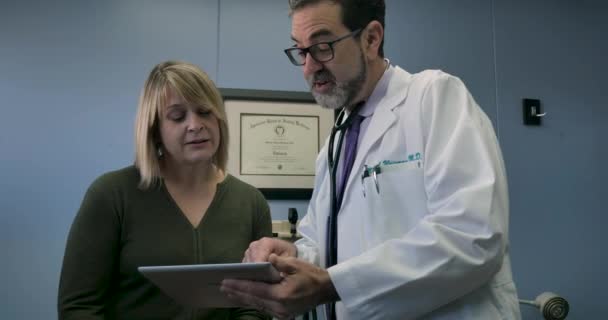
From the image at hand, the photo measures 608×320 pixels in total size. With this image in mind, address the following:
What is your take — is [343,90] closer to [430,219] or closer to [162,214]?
[430,219]

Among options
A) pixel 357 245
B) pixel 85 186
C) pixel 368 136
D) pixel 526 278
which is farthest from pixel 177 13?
pixel 526 278

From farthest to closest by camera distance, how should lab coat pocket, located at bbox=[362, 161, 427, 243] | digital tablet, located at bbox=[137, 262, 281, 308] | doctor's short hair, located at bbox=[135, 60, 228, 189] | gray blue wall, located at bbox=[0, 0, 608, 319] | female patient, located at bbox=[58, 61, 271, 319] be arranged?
gray blue wall, located at bbox=[0, 0, 608, 319], doctor's short hair, located at bbox=[135, 60, 228, 189], female patient, located at bbox=[58, 61, 271, 319], lab coat pocket, located at bbox=[362, 161, 427, 243], digital tablet, located at bbox=[137, 262, 281, 308]

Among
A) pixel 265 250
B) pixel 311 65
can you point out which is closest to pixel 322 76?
pixel 311 65

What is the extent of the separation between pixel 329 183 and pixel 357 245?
0.20 m

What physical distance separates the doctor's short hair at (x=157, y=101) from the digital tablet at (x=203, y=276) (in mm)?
376

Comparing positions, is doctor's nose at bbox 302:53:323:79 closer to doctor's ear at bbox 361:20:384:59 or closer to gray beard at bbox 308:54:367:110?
gray beard at bbox 308:54:367:110

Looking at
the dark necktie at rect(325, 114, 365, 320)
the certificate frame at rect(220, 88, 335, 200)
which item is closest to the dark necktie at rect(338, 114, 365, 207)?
the dark necktie at rect(325, 114, 365, 320)

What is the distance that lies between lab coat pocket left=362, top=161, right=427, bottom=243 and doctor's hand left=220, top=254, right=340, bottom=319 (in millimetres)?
166

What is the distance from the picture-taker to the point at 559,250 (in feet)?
7.29

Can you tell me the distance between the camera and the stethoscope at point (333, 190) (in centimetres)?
110

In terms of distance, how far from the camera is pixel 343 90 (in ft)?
3.74

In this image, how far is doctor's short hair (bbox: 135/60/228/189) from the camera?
49.3 inches

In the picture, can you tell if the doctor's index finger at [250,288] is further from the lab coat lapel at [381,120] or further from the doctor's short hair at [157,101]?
the doctor's short hair at [157,101]

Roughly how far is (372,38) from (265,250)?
0.55 m
